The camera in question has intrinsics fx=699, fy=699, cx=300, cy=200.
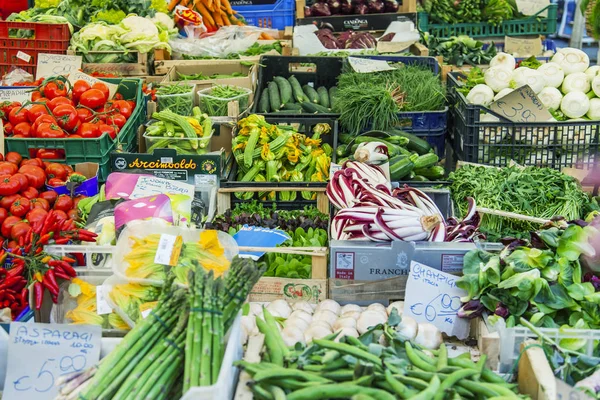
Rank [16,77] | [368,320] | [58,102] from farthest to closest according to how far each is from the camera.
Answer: [16,77] → [58,102] → [368,320]

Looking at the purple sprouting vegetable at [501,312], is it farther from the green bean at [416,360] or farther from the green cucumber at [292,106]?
the green cucumber at [292,106]

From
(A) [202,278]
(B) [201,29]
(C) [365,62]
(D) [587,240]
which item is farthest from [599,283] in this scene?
(B) [201,29]

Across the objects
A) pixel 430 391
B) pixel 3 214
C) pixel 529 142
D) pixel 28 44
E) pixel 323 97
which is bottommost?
pixel 430 391

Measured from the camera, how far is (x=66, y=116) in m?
4.52

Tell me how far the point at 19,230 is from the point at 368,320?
1945 millimetres

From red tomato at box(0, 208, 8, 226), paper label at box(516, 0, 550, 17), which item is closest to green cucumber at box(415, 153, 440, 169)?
red tomato at box(0, 208, 8, 226)

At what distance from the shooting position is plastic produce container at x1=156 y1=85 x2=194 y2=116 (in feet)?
17.0

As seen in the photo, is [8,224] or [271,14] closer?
[8,224]

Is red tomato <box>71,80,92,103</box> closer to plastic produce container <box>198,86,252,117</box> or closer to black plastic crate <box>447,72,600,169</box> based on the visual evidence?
A: plastic produce container <box>198,86,252,117</box>

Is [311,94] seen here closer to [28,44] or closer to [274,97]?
[274,97]

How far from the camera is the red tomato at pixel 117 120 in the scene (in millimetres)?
4715

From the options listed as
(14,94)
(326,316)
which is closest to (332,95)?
(14,94)

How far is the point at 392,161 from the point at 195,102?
194 centimetres

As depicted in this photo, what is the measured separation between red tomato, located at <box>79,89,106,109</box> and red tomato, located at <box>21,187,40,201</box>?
103 cm
